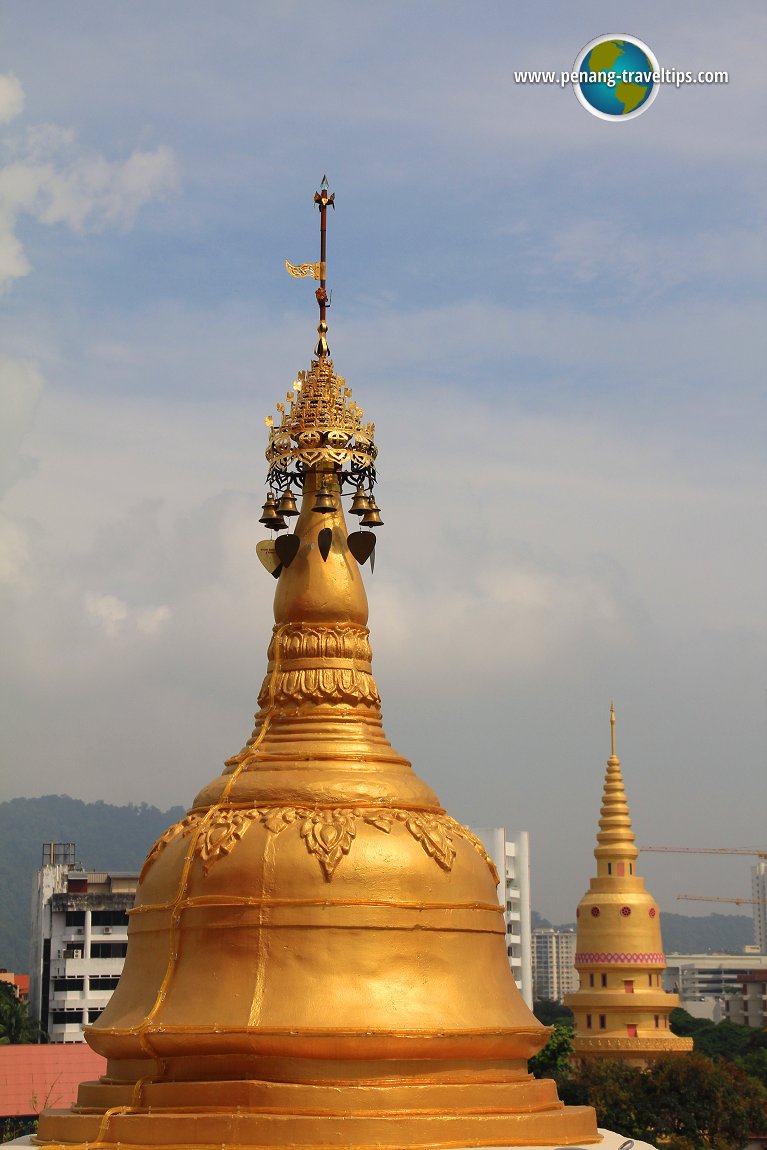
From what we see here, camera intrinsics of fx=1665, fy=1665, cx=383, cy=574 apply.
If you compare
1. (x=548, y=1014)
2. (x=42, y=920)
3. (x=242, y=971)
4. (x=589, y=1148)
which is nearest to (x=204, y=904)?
(x=242, y=971)

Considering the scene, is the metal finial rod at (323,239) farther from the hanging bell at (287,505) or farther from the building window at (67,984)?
the building window at (67,984)

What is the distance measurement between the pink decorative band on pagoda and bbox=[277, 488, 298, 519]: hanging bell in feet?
138

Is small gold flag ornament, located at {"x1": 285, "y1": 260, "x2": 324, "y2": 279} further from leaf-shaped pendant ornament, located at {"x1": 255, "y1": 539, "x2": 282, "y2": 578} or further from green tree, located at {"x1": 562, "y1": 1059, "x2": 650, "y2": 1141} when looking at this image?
green tree, located at {"x1": 562, "y1": 1059, "x2": 650, "y2": 1141}

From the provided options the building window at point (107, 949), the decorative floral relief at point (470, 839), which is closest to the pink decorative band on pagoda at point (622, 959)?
the building window at point (107, 949)

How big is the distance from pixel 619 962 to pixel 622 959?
0.17 metres

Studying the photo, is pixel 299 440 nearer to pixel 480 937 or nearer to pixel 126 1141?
pixel 480 937

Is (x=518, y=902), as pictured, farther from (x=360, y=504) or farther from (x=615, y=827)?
(x=360, y=504)

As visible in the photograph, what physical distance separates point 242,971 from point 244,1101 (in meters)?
1.79

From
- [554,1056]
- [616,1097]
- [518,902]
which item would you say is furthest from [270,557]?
[518,902]

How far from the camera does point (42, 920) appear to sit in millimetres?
83812

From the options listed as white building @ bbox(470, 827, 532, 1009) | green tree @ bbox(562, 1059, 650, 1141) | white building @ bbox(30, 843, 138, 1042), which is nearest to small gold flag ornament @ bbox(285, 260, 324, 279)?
green tree @ bbox(562, 1059, 650, 1141)

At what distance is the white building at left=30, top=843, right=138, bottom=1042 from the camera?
80.4 m

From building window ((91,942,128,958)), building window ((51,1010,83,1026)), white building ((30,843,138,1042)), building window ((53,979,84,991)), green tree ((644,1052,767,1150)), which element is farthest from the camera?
building window ((91,942,128,958))

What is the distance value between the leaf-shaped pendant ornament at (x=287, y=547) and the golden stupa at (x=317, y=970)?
4.45 ft
